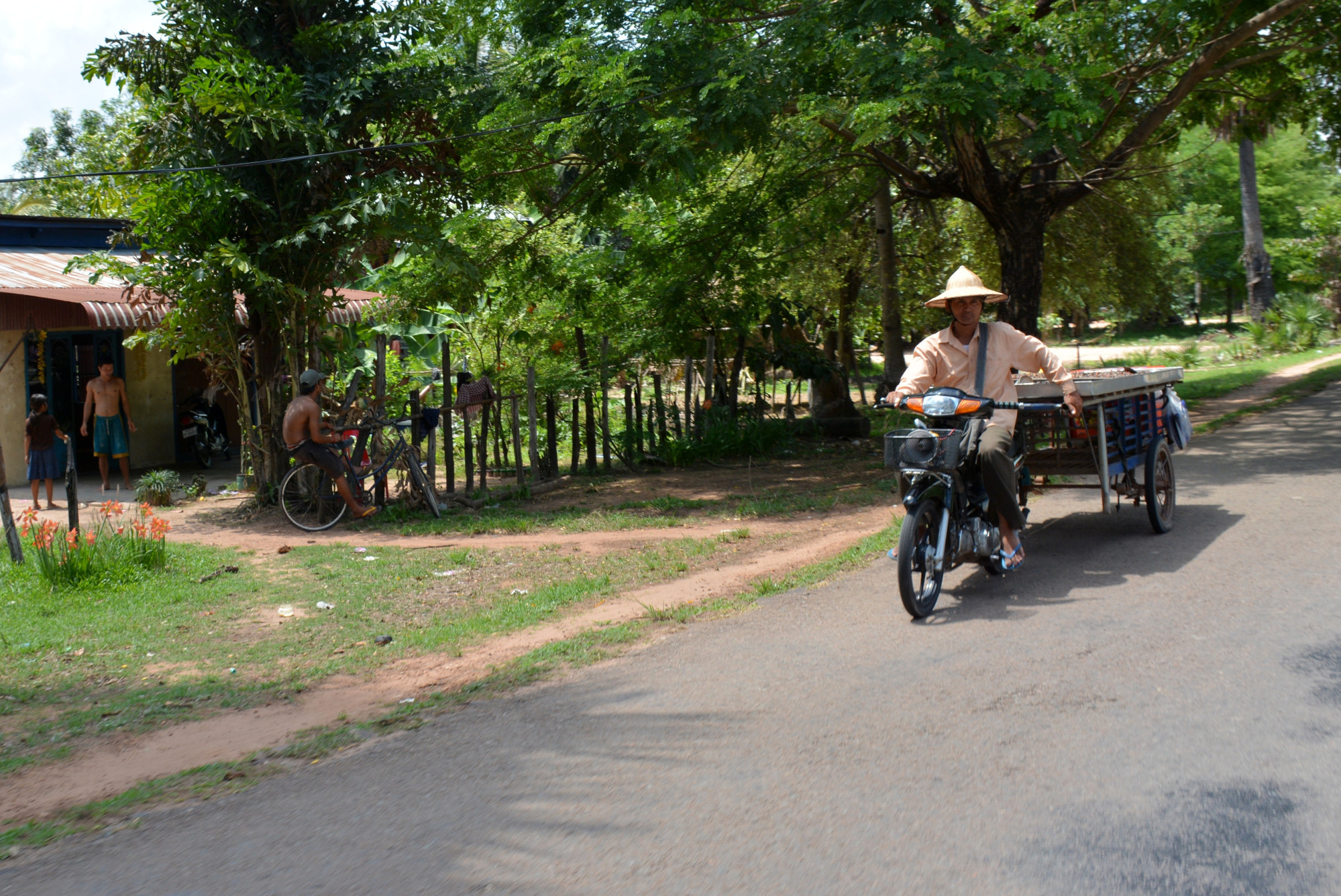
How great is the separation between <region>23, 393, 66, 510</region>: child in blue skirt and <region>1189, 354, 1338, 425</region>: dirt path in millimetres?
15714

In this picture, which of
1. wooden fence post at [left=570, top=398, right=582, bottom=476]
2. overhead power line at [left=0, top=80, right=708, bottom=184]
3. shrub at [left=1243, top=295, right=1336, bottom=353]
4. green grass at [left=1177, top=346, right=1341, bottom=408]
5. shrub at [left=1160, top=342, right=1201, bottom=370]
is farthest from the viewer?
shrub at [left=1243, top=295, right=1336, bottom=353]

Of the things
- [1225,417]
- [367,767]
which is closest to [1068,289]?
[1225,417]

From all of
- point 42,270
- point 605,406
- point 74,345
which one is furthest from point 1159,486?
point 74,345

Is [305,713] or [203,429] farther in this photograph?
[203,429]

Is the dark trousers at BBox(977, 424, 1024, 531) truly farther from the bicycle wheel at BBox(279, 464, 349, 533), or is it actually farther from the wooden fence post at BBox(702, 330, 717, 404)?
the wooden fence post at BBox(702, 330, 717, 404)

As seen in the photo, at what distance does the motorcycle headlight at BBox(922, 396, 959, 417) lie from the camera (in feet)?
20.9

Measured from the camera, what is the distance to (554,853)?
3637mm

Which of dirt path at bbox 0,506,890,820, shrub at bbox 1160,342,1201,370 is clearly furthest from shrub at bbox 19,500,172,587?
shrub at bbox 1160,342,1201,370

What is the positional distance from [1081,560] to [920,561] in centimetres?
188

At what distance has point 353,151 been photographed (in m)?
11.8

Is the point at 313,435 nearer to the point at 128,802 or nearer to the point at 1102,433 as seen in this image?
the point at 128,802

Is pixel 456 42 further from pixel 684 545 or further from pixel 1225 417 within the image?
pixel 1225 417

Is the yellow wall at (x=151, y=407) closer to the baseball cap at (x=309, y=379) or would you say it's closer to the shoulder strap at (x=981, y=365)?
the baseball cap at (x=309, y=379)

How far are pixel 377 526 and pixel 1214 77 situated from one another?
13.4 m
